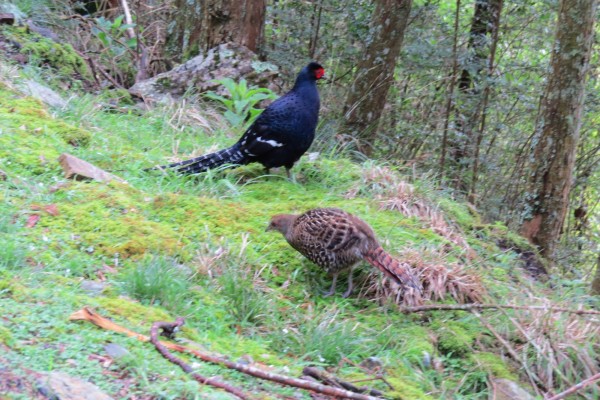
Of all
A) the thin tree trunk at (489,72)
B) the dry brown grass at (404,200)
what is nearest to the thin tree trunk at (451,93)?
the thin tree trunk at (489,72)

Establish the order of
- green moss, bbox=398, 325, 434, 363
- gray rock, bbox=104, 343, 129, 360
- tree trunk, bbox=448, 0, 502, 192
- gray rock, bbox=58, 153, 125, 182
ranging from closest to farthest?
gray rock, bbox=104, 343, 129, 360, green moss, bbox=398, 325, 434, 363, gray rock, bbox=58, 153, 125, 182, tree trunk, bbox=448, 0, 502, 192

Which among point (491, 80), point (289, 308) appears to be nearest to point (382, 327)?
point (289, 308)

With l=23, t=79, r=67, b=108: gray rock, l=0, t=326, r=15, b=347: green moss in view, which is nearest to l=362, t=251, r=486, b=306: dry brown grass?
l=0, t=326, r=15, b=347: green moss

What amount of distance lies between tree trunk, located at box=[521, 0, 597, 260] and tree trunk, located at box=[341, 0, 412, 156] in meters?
2.25

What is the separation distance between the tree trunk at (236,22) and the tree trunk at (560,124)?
374 cm

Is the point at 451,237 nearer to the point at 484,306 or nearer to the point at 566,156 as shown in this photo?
the point at 484,306

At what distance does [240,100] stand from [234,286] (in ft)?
12.9

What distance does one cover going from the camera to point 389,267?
437 cm

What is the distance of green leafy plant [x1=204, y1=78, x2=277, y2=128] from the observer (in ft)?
25.0

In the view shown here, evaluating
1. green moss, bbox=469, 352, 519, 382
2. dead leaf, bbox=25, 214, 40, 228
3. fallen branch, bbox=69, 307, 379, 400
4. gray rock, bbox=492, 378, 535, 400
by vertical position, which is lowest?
gray rock, bbox=492, 378, 535, 400

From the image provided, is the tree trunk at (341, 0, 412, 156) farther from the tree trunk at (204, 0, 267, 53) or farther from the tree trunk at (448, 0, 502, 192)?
the tree trunk at (448, 0, 502, 192)

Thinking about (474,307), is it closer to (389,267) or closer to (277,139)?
(389,267)

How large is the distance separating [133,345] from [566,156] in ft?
17.0

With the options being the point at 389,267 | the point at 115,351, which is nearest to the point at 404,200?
the point at 389,267
